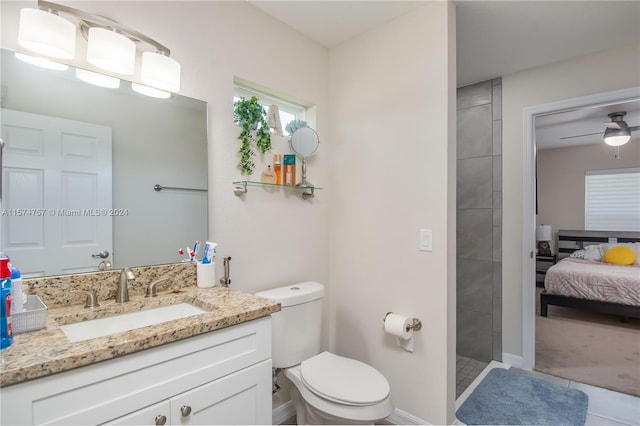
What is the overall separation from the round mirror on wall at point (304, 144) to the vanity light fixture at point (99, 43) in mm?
780

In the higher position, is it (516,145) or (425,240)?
(516,145)

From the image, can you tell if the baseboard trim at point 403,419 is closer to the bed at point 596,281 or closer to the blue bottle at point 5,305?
the blue bottle at point 5,305

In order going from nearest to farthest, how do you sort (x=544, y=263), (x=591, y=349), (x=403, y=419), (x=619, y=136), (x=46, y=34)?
(x=46, y=34), (x=403, y=419), (x=591, y=349), (x=619, y=136), (x=544, y=263)

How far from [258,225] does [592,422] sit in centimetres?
240

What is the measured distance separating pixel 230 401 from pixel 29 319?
2.27 feet

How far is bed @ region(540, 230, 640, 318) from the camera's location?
3.40 m

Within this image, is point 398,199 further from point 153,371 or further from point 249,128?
point 153,371

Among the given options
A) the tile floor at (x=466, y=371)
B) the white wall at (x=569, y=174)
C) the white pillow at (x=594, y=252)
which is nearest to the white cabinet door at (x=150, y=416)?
the tile floor at (x=466, y=371)

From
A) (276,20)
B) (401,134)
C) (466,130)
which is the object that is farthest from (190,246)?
(466,130)

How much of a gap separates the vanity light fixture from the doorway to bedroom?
2778mm

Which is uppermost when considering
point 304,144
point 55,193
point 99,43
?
point 99,43

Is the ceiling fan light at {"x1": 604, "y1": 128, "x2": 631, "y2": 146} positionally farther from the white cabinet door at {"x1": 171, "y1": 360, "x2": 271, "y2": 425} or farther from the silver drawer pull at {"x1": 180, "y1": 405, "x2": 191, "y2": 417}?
the silver drawer pull at {"x1": 180, "y1": 405, "x2": 191, "y2": 417}

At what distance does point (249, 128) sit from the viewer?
5.86 feet

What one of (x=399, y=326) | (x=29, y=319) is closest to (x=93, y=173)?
(x=29, y=319)
